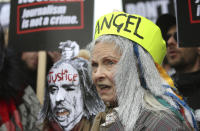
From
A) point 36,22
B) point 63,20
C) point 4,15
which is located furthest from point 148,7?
point 4,15

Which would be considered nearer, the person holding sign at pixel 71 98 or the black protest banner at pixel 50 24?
the person holding sign at pixel 71 98

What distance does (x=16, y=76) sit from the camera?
155 inches

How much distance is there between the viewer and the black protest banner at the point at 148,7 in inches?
174

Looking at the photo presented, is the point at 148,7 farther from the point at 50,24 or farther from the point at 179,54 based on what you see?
the point at 50,24

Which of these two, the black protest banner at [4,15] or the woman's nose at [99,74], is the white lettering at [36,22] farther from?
the black protest banner at [4,15]

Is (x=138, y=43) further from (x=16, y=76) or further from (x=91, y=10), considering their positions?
(x=16, y=76)

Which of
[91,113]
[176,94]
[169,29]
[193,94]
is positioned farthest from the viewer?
[169,29]

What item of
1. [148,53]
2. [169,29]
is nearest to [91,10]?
[169,29]

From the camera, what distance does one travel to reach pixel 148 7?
4430mm

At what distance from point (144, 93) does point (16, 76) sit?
80.8 inches

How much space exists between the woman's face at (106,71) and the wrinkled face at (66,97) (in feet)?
2.67

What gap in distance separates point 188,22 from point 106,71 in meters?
1.08

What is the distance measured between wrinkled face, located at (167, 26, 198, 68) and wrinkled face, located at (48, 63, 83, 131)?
1.22 meters

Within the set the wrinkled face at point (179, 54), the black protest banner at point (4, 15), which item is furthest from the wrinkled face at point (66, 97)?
the black protest banner at point (4, 15)
